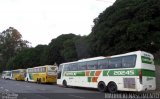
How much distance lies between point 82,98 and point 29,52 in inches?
2390

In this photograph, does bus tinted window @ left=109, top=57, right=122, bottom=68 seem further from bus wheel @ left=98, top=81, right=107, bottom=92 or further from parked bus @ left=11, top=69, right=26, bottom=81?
parked bus @ left=11, top=69, right=26, bottom=81

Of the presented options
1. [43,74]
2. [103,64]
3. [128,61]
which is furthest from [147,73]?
[43,74]

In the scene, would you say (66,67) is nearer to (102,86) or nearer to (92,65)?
(92,65)

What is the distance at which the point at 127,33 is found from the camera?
87.4ft

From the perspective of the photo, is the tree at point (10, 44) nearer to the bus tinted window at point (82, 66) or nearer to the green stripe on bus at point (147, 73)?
the bus tinted window at point (82, 66)

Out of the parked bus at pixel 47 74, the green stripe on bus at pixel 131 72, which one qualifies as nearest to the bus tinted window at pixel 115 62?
the green stripe on bus at pixel 131 72

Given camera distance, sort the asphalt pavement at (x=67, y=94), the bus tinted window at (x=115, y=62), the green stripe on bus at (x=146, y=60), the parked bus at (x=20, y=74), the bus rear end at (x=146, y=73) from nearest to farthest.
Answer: the asphalt pavement at (x=67, y=94) < the bus rear end at (x=146, y=73) < the green stripe on bus at (x=146, y=60) < the bus tinted window at (x=115, y=62) < the parked bus at (x=20, y=74)

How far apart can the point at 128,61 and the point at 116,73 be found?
1693 millimetres

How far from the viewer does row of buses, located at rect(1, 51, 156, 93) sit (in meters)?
20.6

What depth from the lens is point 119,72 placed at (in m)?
22.2

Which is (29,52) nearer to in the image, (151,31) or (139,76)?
(151,31)

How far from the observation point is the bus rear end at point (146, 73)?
2038 centimetres

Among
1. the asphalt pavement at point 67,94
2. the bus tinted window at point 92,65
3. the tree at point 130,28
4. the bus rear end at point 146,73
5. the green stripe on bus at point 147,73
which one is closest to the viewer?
the asphalt pavement at point 67,94

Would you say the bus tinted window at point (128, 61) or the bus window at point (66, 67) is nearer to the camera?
the bus tinted window at point (128, 61)
